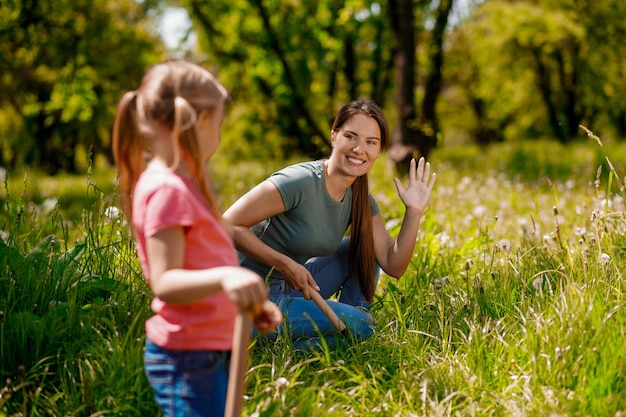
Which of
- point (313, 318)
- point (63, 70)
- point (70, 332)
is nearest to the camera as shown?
point (70, 332)

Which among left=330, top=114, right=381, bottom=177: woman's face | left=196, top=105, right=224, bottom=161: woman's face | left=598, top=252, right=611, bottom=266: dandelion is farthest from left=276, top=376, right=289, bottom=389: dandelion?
left=598, top=252, right=611, bottom=266: dandelion

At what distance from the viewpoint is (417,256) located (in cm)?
455

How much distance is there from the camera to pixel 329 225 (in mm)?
3668

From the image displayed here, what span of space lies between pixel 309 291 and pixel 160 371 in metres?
1.23

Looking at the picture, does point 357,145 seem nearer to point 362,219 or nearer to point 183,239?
point 362,219

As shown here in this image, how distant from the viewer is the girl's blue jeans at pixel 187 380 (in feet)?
6.75

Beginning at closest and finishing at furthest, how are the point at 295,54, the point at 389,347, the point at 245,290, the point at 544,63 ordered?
the point at 245,290
the point at 389,347
the point at 295,54
the point at 544,63

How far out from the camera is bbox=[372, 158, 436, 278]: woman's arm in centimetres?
361

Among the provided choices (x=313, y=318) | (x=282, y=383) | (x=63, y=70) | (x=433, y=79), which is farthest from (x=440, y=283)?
(x=63, y=70)

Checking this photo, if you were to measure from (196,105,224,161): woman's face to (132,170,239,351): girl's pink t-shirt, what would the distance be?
10 centimetres

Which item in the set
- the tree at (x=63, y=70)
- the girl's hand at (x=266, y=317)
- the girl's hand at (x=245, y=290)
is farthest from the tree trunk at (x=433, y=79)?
the girl's hand at (x=245, y=290)

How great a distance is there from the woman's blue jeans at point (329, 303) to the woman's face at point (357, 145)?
22.5 inches

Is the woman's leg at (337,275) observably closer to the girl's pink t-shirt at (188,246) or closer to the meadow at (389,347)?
the meadow at (389,347)

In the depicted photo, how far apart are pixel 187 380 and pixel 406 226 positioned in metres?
1.83
